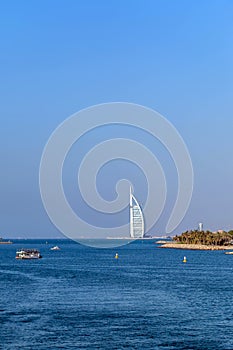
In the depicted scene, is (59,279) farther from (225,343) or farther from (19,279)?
(225,343)

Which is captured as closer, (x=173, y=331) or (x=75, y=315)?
(x=173, y=331)

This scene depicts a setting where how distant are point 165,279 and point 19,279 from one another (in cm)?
2425

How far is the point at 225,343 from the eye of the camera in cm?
4712

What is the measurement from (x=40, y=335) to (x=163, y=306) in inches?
820

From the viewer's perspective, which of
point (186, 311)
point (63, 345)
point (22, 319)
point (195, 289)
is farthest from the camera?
point (195, 289)

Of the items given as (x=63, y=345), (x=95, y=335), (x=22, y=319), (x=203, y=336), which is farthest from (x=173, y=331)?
(x=22, y=319)

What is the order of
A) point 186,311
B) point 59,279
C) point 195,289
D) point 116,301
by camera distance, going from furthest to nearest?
point 59,279 < point 195,289 < point 116,301 < point 186,311

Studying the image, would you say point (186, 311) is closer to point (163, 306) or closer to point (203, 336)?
point (163, 306)

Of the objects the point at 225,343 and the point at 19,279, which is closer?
the point at 225,343

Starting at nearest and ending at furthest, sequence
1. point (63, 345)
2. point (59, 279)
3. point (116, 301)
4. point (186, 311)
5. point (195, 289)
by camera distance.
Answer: point (63, 345), point (186, 311), point (116, 301), point (195, 289), point (59, 279)

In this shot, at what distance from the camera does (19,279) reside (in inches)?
4023

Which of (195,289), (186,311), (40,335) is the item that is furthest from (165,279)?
(40,335)

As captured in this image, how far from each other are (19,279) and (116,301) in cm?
3547

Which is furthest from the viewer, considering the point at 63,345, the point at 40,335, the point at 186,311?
the point at 186,311
